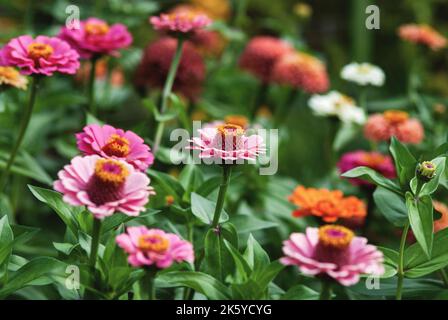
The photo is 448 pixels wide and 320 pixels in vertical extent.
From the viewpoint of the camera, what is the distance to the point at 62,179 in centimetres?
62

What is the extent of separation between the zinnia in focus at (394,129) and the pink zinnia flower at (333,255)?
55 centimetres

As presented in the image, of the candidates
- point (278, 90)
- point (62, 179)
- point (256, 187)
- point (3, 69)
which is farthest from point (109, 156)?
point (278, 90)

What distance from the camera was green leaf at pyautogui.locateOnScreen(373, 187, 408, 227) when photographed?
82 centimetres

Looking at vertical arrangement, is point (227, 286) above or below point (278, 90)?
below

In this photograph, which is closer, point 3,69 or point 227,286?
point 227,286

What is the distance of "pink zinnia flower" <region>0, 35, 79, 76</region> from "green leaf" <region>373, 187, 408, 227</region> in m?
0.42

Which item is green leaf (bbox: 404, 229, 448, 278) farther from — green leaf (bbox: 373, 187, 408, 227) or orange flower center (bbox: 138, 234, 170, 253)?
orange flower center (bbox: 138, 234, 170, 253)

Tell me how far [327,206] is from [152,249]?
0.39m

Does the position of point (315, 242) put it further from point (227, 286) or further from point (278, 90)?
point (278, 90)

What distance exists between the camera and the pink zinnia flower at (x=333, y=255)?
573 mm

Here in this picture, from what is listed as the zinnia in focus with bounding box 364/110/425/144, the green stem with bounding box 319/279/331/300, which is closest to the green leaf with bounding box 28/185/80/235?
the green stem with bounding box 319/279/331/300

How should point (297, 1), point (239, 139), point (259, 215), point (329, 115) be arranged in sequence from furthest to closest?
point (297, 1) → point (329, 115) → point (259, 215) → point (239, 139)

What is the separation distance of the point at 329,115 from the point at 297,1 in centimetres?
101

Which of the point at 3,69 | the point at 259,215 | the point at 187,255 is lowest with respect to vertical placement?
the point at 259,215
